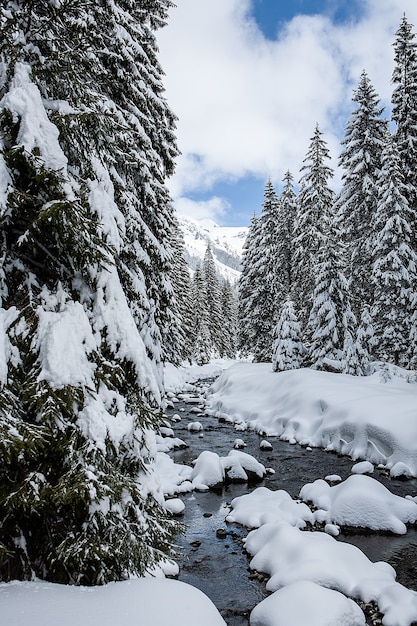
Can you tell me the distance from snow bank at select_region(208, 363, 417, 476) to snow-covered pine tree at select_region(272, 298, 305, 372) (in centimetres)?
286

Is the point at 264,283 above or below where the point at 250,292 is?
above

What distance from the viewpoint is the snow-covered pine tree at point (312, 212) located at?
2591cm

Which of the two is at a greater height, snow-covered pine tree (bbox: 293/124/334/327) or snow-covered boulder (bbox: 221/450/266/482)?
snow-covered pine tree (bbox: 293/124/334/327)

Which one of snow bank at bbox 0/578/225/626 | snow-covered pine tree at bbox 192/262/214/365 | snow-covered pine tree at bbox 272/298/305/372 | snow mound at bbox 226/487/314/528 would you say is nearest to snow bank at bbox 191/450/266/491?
snow mound at bbox 226/487/314/528

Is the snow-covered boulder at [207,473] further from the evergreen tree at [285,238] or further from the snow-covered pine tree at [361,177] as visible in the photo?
the evergreen tree at [285,238]

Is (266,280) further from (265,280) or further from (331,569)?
(331,569)

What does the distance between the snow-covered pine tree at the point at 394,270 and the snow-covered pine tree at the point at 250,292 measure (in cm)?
1247

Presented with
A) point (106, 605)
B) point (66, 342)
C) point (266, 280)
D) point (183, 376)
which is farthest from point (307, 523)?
point (183, 376)

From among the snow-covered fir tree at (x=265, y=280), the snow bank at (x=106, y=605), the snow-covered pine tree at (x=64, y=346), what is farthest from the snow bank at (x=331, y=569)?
the snow-covered fir tree at (x=265, y=280)

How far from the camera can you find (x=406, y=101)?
71.3 feet

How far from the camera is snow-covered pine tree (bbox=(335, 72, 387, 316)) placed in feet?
78.4

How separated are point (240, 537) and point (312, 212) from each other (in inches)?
881

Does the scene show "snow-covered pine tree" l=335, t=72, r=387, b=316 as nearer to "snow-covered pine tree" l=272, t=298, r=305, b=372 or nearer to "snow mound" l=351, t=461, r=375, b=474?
"snow-covered pine tree" l=272, t=298, r=305, b=372

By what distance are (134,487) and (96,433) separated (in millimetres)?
732
